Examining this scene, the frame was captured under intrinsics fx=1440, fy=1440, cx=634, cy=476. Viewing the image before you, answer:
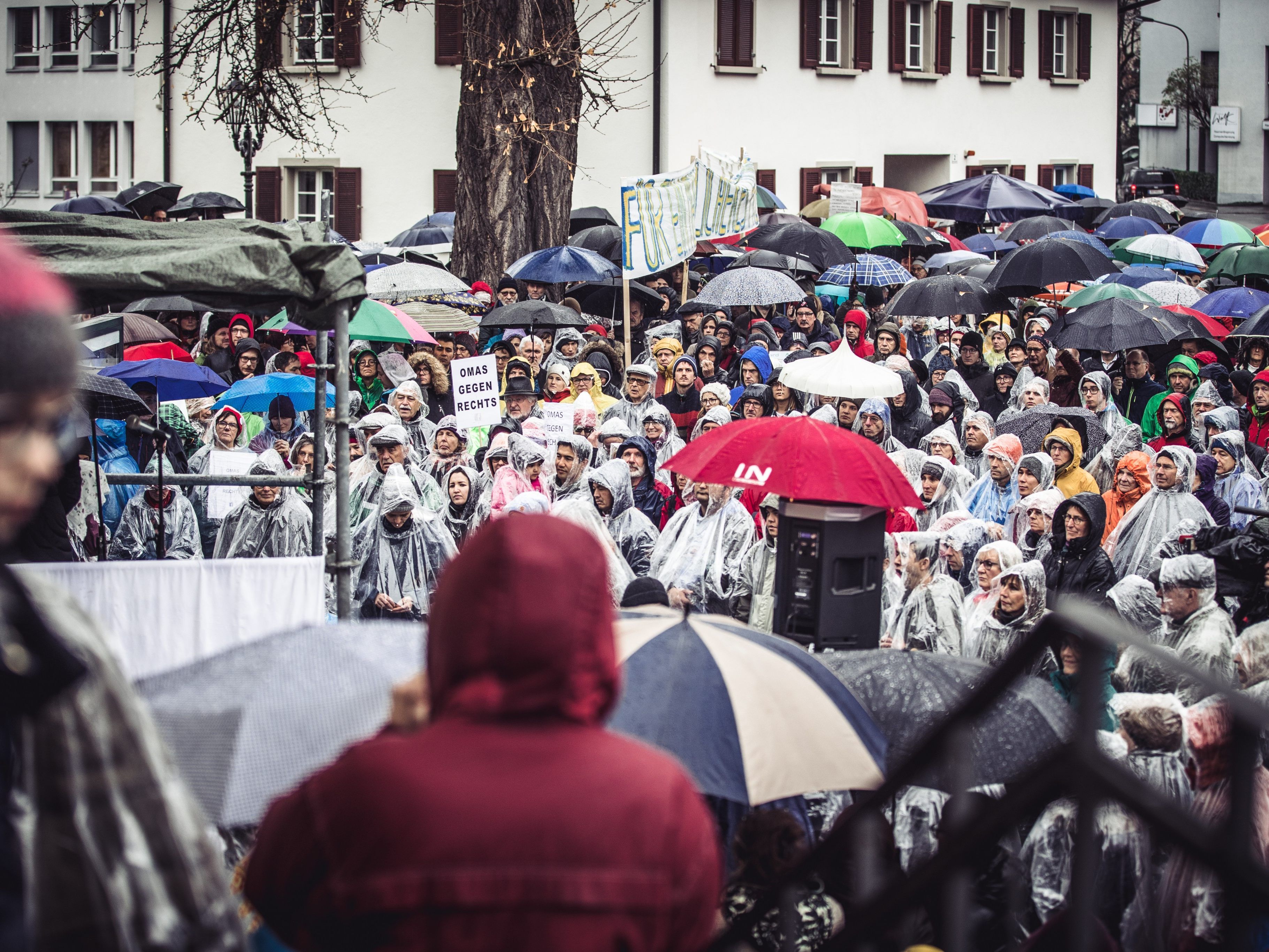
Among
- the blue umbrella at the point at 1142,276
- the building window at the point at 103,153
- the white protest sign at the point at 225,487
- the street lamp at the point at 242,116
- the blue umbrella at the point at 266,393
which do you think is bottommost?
the white protest sign at the point at 225,487

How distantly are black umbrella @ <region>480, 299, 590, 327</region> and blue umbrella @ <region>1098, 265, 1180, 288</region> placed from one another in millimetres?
6745

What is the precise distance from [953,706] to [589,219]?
20011 millimetres

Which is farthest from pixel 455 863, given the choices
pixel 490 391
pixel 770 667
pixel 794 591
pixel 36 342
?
pixel 490 391

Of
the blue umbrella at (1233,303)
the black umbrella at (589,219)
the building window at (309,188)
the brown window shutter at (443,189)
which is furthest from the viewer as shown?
the building window at (309,188)

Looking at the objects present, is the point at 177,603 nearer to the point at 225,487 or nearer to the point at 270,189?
the point at 225,487

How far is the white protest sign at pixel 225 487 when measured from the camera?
8.52 meters

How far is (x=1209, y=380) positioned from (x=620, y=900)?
11.4m

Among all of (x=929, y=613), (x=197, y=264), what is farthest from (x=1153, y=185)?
(x=197, y=264)

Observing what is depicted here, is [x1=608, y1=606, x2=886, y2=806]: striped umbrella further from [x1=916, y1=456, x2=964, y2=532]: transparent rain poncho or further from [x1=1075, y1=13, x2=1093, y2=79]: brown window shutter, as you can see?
[x1=1075, y1=13, x2=1093, y2=79]: brown window shutter

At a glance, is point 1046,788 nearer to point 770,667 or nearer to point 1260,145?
point 770,667

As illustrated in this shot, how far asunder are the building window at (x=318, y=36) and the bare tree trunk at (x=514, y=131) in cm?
926

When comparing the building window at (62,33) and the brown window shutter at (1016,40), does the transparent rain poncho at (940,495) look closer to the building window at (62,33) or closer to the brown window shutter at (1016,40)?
the brown window shutter at (1016,40)

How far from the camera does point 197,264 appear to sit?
4.91 metres

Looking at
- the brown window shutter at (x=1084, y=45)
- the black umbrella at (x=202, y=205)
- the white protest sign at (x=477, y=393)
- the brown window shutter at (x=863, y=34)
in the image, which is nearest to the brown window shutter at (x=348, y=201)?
the black umbrella at (x=202, y=205)
